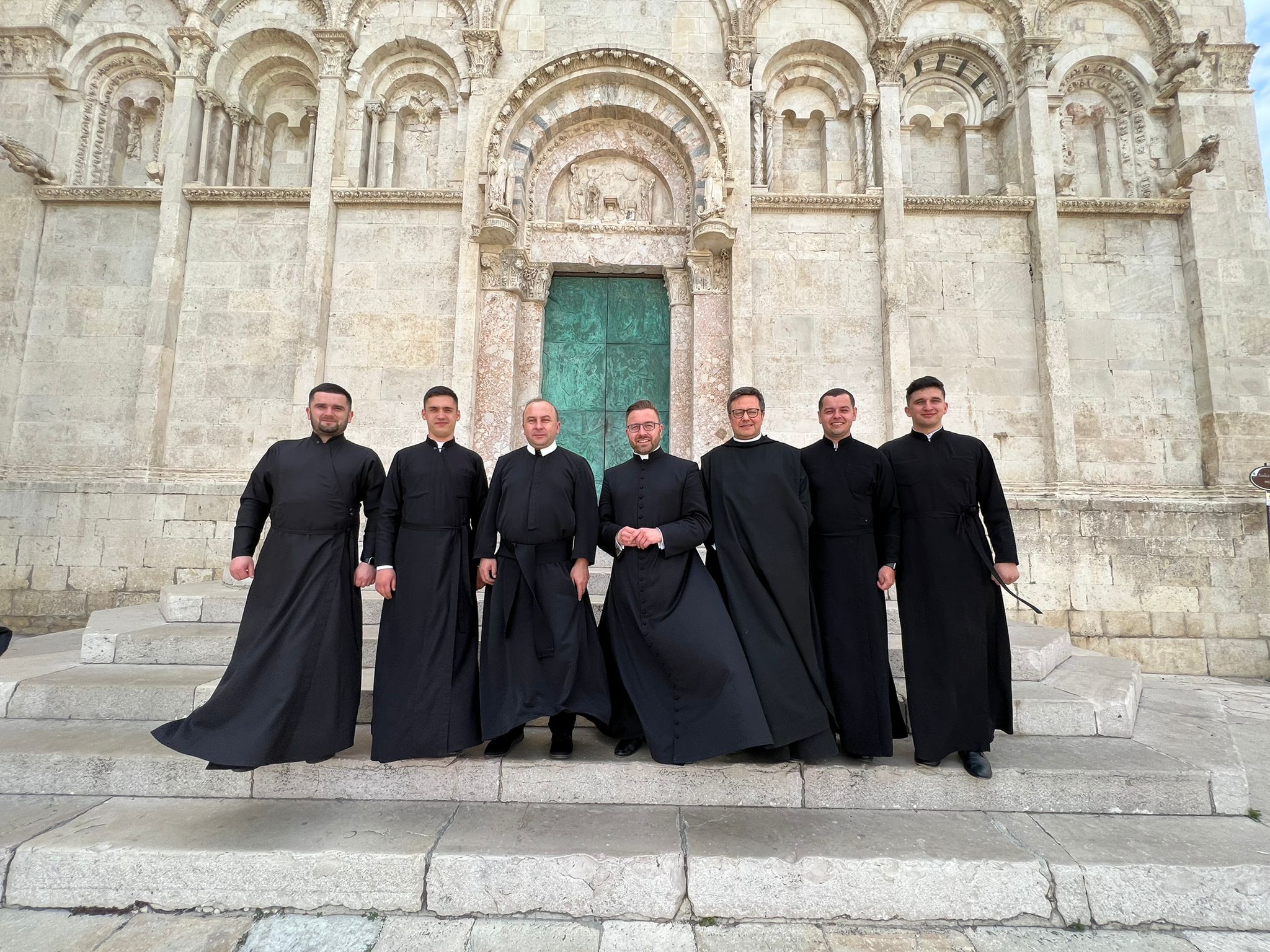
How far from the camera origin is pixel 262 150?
9.27m

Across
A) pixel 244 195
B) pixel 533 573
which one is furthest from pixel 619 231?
pixel 533 573

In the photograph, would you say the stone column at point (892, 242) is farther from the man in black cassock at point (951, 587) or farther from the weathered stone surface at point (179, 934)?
the weathered stone surface at point (179, 934)

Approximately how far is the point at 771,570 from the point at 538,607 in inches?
50.7

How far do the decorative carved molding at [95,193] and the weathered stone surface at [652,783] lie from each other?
9509 mm

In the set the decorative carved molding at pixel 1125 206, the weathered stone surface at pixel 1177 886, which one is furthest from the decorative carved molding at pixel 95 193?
the decorative carved molding at pixel 1125 206

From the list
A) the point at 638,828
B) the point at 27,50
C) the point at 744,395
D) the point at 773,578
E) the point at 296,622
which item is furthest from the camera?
the point at 27,50

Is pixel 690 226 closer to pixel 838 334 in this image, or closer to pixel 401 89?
pixel 838 334

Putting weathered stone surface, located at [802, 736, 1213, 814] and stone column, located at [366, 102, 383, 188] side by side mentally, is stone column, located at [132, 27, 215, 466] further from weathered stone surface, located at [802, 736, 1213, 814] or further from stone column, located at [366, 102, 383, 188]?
weathered stone surface, located at [802, 736, 1213, 814]

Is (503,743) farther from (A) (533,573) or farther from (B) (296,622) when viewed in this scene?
(B) (296,622)

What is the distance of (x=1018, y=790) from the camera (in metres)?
3.20

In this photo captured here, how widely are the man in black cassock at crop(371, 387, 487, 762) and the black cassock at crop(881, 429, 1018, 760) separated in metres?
2.41

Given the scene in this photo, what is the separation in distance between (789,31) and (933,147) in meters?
2.72

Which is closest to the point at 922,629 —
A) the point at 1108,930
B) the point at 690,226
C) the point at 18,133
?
the point at 1108,930

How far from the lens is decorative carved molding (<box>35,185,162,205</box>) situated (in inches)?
333
